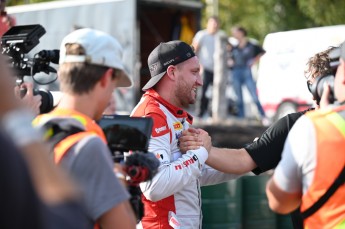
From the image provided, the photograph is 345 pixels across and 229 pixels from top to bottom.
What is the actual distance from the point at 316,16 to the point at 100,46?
79.0 feet

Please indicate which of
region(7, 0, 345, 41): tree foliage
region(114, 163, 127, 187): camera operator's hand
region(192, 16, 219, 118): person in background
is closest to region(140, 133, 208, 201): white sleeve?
region(114, 163, 127, 187): camera operator's hand

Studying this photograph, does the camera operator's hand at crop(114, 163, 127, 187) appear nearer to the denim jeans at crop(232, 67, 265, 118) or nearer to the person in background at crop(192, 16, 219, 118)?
the person in background at crop(192, 16, 219, 118)

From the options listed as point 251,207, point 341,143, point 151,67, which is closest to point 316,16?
point 251,207

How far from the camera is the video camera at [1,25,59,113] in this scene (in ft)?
14.7

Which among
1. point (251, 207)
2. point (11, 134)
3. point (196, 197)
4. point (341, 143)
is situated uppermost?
point (11, 134)

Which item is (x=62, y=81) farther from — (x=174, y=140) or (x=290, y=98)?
(x=290, y=98)

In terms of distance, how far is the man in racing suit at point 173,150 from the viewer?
15.4ft

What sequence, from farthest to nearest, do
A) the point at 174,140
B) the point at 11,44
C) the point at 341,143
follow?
the point at 174,140 < the point at 11,44 < the point at 341,143

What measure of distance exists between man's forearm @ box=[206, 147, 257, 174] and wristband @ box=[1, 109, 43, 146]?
3.02 meters

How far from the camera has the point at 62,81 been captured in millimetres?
3342

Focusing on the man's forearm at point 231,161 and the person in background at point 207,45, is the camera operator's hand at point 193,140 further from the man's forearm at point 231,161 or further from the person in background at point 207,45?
the person in background at point 207,45

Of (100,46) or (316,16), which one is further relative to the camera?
(316,16)

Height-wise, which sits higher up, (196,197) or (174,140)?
(174,140)

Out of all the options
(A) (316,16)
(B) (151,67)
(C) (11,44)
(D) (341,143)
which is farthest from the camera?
(A) (316,16)
